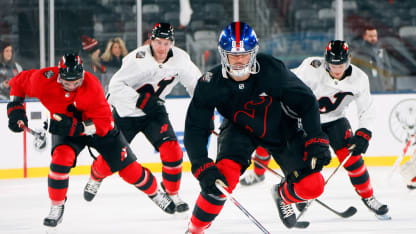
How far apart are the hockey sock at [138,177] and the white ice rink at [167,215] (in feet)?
Answer: 0.76

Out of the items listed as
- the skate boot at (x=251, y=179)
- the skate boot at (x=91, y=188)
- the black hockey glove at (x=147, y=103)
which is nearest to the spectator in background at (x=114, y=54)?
the skate boot at (x=251, y=179)

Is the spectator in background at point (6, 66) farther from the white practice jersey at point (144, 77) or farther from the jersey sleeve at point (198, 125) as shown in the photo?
the jersey sleeve at point (198, 125)

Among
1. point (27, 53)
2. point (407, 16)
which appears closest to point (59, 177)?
point (27, 53)

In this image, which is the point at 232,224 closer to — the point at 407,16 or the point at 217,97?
the point at 217,97

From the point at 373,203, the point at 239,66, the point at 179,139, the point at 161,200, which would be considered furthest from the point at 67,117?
the point at 179,139

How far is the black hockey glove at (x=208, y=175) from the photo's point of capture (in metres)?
3.22

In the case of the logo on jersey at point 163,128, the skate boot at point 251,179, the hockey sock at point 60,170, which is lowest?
the skate boot at point 251,179

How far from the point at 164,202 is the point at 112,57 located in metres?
3.52

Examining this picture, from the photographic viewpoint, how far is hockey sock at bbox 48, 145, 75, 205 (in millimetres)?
4102

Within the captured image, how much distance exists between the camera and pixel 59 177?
4121mm

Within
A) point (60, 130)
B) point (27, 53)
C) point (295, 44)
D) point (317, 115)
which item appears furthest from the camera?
point (295, 44)

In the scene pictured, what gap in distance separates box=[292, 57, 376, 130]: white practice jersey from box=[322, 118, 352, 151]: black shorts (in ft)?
0.16

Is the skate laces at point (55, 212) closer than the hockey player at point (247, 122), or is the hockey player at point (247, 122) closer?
the hockey player at point (247, 122)

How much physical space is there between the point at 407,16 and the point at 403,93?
1.72 m
